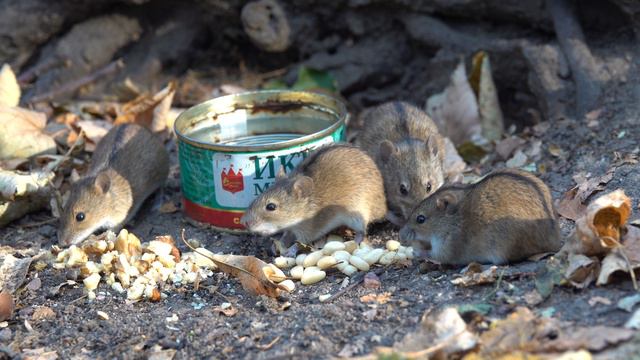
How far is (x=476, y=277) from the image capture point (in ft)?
18.7

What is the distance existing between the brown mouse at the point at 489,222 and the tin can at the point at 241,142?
1452mm

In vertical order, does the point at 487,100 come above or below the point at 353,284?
above

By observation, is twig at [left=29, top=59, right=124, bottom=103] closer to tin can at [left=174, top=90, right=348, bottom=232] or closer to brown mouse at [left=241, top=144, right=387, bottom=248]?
tin can at [left=174, top=90, right=348, bottom=232]

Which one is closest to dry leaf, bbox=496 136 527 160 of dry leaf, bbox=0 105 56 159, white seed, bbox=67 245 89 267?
white seed, bbox=67 245 89 267

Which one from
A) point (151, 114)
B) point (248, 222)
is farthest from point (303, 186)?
point (151, 114)

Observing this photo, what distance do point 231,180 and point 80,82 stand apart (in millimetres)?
3726

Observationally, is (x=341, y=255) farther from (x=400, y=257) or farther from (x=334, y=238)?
(x=334, y=238)

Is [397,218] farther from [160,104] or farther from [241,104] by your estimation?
[160,104]

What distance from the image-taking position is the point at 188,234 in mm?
7715

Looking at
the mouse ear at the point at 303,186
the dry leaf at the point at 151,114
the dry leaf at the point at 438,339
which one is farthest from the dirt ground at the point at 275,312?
the dry leaf at the point at 151,114

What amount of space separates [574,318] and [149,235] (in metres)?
4.08

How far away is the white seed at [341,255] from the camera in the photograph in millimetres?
6703

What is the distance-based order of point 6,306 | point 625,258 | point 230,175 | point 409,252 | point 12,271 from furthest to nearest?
point 230,175
point 12,271
point 409,252
point 6,306
point 625,258

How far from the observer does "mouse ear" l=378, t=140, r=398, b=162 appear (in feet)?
25.5
